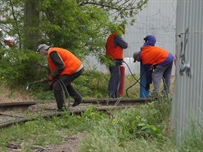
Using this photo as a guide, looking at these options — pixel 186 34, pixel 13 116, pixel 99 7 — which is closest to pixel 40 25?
pixel 99 7

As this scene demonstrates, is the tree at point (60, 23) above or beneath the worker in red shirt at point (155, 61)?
above

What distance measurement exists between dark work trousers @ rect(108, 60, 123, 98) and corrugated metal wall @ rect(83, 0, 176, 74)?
5.95 m

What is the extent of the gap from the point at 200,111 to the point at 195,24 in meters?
1.07

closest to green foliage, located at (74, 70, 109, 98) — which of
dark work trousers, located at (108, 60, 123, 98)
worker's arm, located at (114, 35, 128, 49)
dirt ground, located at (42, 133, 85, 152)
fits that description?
dark work trousers, located at (108, 60, 123, 98)

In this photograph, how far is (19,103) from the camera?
12.7 meters

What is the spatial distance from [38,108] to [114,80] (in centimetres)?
371

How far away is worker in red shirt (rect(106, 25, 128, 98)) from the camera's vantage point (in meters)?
15.7

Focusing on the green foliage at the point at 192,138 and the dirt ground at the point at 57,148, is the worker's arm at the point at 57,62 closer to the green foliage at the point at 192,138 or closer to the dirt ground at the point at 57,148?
the dirt ground at the point at 57,148

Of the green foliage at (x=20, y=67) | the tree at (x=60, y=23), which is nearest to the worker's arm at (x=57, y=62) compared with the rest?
the green foliage at (x=20, y=67)

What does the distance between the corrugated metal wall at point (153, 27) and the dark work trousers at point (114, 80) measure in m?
5.95

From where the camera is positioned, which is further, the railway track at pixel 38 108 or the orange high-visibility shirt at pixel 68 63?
the orange high-visibility shirt at pixel 68 63

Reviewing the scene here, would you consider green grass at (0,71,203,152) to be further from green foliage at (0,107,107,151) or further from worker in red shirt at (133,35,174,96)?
worker in red shirt at (133,35,174,96)

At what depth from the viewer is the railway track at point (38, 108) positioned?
10.9 m

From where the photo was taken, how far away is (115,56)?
15.8 metres
